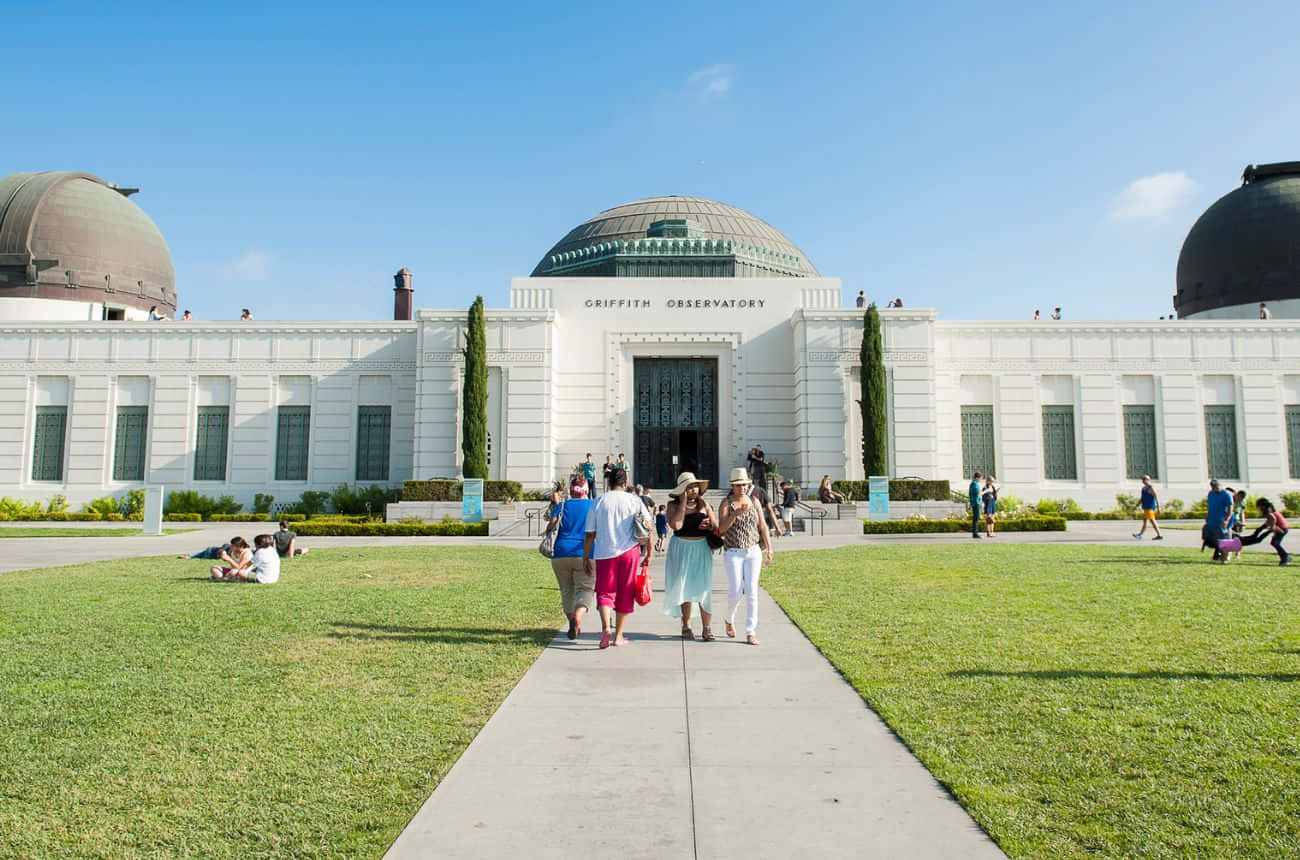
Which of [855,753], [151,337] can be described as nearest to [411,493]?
[151,337]

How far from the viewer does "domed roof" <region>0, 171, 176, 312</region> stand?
3500cm

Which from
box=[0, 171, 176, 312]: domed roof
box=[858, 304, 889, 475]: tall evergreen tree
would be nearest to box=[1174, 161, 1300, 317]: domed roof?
box=[858, 304, 889, 475]: tall evergreen tree

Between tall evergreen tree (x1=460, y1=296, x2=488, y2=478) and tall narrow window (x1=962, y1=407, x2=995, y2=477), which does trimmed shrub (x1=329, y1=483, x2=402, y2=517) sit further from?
tall narrow window (x1=962, y1=407, x2=995, y2=477)

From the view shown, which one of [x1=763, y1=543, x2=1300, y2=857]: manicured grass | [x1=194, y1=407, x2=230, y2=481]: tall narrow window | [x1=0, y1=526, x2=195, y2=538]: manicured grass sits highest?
[x1=194, y1=407, x2=230, y2=481]: tall narrow window

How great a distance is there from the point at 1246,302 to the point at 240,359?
43380mm

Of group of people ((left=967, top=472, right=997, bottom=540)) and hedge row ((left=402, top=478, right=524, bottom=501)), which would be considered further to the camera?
hedge row ((left=402, top=478, right=524, bottom=501))

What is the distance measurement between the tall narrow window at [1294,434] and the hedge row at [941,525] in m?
14.4

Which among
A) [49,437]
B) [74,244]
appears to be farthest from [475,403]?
[74,244]

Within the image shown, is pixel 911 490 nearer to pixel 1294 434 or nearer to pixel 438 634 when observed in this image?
pixel 1294 434

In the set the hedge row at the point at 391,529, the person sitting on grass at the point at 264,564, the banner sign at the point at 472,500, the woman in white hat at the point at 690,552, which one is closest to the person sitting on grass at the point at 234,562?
the person sitting on grass at the point at 264,564

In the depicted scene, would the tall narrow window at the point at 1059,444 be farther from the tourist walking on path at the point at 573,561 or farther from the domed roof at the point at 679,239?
the tourist walking on path at the point at 573,561

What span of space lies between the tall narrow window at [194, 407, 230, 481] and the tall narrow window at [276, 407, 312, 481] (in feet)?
6.85

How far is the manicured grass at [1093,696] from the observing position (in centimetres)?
389

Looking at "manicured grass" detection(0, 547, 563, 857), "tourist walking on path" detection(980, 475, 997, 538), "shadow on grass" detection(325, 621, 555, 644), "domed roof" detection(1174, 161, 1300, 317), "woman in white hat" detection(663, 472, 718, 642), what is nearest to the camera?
"manicured grass" detection(0, 547, 563, 857)
